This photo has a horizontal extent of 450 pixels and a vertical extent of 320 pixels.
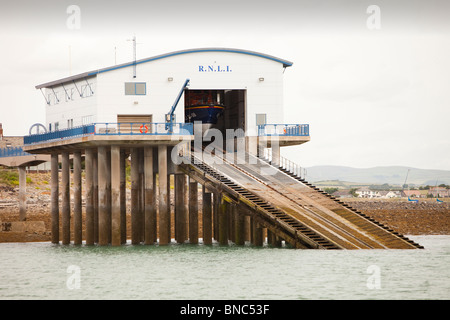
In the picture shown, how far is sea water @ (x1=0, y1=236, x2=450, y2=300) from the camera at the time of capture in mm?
35781

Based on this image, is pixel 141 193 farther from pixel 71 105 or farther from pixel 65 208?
pixel 71 105

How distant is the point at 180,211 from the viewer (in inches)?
2314

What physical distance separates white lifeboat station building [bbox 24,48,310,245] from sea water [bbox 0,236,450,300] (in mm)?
4868

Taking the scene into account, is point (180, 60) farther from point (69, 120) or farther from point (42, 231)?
point (42, 231)

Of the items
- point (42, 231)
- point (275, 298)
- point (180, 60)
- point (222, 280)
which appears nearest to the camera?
point (275, 298)

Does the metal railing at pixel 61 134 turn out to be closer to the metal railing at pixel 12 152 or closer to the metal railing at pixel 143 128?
the metal railing at pixel 143 128

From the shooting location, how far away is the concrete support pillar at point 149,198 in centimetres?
5388

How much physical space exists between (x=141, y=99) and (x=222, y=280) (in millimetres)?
21497

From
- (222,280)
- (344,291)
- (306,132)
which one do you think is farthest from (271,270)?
(306,132)

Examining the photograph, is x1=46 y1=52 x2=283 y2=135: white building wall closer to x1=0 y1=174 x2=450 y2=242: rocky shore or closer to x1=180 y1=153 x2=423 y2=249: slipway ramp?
x1=180 y1=153 x2=423 y2=249: slipway ramp

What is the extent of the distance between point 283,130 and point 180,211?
8.73m

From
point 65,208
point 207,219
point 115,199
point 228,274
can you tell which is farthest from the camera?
point 65,208

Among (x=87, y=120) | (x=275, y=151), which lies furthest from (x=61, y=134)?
(x=275, y=151)
